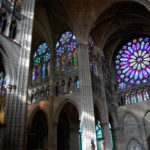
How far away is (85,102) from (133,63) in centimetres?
1091

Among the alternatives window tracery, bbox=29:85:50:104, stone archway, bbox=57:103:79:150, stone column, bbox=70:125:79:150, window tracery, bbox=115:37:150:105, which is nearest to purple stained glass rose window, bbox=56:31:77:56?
window tracery, bbox=29:85:50:104

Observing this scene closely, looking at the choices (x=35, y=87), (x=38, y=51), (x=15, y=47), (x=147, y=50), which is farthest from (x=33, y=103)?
(x=147, y=50)

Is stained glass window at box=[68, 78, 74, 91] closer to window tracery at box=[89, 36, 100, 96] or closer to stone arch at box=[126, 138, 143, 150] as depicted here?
window tracery at box=[89, 36, 100, 96]

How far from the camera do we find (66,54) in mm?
20859

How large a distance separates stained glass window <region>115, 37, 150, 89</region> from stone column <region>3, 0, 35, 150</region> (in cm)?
1561

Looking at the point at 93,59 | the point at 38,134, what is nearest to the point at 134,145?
the point at 93,59

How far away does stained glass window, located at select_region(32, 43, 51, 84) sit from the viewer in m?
21.7

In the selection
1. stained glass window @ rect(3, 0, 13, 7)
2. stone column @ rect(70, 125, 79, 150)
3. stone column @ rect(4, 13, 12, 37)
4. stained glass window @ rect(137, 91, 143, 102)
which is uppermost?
stained glass window @ rect(3, 0, 13, 7)

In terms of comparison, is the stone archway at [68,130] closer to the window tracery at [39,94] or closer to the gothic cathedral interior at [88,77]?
the gothic cathedral interior at [88,77]

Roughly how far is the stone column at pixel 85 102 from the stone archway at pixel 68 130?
4706 millimetres

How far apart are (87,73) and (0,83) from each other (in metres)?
8.15

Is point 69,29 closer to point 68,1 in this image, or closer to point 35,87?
point 68,1

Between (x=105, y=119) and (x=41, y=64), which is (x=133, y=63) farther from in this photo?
(x=41, y=64)

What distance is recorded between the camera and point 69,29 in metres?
22.0
